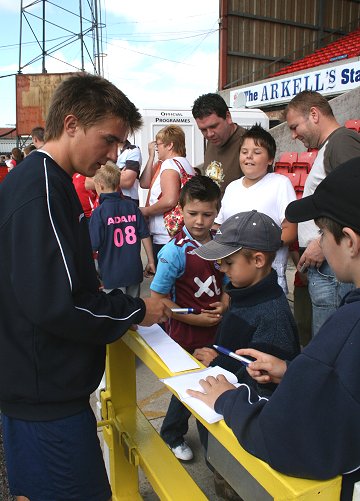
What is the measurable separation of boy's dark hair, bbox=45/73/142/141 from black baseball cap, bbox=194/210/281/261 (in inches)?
25.1

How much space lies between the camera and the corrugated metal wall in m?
14.3

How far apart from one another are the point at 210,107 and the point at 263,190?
819mm

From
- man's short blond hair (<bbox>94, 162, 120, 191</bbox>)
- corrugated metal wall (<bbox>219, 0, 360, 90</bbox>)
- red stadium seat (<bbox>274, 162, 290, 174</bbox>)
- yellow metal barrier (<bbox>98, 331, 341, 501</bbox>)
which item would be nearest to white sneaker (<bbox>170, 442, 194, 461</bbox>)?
yellow metal barrier (<bbox>98, 331, 341, 501</bbox>)

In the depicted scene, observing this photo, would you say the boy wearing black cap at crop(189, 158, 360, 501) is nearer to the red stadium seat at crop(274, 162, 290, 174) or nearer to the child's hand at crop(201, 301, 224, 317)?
the child's hand at crop(201, 301, 224, 317)

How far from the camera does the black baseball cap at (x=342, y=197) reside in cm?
101

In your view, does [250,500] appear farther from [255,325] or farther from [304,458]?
[255,325]

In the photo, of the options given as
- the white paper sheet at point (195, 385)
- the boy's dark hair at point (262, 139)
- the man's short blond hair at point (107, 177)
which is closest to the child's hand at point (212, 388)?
the white paper sheet at point (195, 385)

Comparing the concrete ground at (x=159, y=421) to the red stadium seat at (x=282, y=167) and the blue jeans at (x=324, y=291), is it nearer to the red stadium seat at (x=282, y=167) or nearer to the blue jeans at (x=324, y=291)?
the blue jeans at (x=324, y=291)

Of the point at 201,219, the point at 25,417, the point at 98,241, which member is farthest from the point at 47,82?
the point at 25,417

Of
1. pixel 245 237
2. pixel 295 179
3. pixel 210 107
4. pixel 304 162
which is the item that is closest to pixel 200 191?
pixel 245 237

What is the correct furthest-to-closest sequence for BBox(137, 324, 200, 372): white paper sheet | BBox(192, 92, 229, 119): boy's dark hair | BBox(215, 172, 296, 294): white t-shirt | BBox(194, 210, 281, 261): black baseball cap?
BBox(192, 92, 229, 119): boy's dark hair < BBox(215, 172, 296, 294): white t-shirt < BBox(194, 210, 281, 261): black baseball cap < BBox(137, 324, 200, 372): white paper sheet

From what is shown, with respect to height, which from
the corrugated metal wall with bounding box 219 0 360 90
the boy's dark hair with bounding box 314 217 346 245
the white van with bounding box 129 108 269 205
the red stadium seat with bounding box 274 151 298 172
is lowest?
the boy's dark hair with bounding box 314 217 346 245

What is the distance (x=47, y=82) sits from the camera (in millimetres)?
16062

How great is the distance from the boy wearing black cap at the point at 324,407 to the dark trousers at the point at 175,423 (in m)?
1.54
